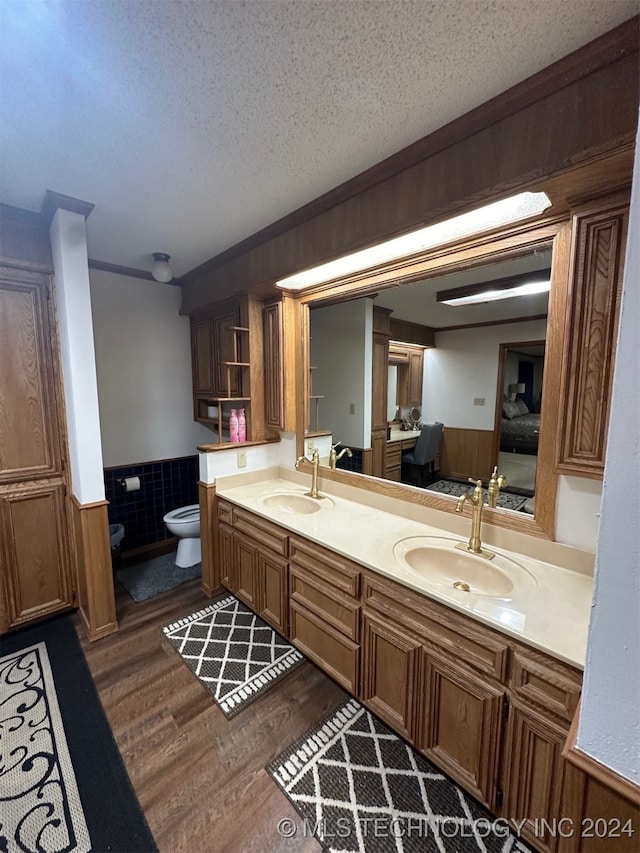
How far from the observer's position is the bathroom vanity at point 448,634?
1017 millimetres

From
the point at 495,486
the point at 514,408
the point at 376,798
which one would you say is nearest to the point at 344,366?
the point at 514,408

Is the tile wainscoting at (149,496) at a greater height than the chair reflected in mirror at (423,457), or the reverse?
the chair reflected in mirror at (423,457)

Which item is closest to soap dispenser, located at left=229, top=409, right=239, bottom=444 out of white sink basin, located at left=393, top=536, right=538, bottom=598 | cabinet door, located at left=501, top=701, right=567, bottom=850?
white sink basin, located at left=393, top=536, right=538, bottom=598

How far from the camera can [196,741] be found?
1456 millimetres

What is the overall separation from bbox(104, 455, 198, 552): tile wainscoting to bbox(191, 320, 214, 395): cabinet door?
0.72m

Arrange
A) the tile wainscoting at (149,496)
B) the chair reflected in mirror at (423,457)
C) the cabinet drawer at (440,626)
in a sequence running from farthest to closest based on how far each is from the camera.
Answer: the tile wainscoting at (149,496) → the chair reflected in mirror at (423,457) → the cabinet drawer at (440,626)

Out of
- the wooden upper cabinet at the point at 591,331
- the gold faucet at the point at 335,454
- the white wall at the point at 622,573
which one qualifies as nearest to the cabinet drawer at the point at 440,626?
the white wall at the point at 622,573

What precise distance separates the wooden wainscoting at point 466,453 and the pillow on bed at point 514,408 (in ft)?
0.37

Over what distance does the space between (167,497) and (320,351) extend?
6.39 ft

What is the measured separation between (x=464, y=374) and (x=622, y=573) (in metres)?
1.24

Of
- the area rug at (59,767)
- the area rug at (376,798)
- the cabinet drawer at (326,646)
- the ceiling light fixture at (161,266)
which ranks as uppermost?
the ceiling light fixture at (161,266)

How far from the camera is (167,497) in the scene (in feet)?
10.2

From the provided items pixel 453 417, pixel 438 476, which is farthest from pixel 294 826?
pixel 453 417

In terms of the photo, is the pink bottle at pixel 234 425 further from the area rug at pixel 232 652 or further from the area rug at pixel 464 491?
the area rug at pixel 464 491
